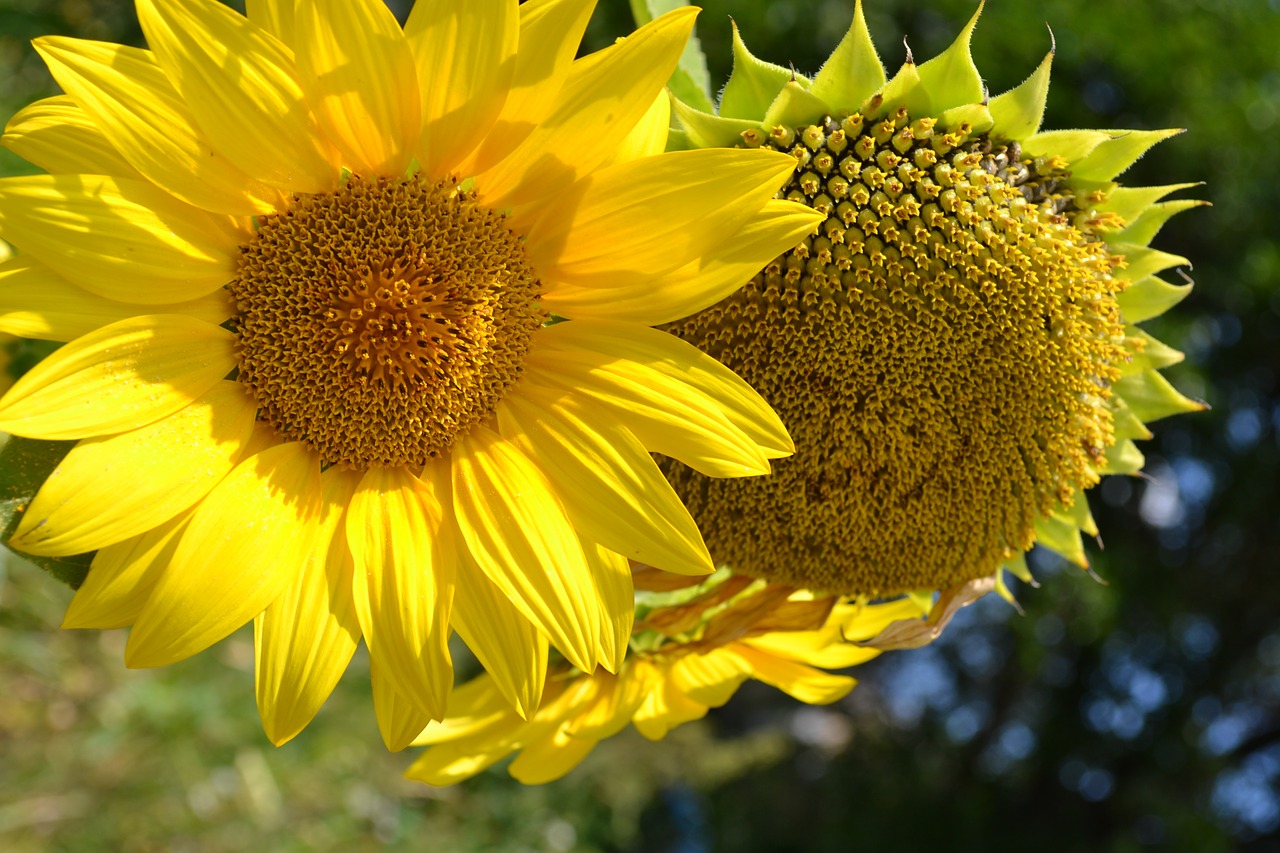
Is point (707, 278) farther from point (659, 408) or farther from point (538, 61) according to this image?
point (538, 61)

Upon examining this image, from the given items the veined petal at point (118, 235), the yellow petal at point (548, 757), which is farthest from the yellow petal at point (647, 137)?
the yellow petal at point (548, 757)

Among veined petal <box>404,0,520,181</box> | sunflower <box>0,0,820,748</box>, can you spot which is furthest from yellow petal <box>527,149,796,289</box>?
veined petal <box>404,0,520,181</box>

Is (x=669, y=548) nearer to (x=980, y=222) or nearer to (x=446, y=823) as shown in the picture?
(x=980, y=222)

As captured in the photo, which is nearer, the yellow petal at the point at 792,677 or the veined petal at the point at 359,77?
the veined petal at the point at 359,77

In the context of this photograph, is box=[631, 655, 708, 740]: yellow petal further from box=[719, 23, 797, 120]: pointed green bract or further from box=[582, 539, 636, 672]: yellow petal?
box=[719, 23, 797, 120]: pointed green bract

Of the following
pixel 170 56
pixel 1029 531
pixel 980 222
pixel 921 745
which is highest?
pixel 170 56

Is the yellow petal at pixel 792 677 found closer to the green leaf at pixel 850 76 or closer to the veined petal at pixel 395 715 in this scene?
the veined petal at pixel 395 715

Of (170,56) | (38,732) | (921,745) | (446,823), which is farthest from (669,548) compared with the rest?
(921,745)
